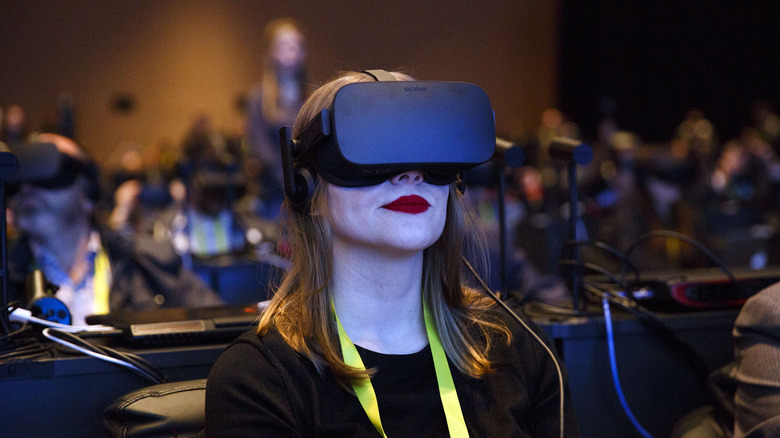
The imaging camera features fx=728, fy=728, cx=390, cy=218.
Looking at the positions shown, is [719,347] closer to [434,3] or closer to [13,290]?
[13,290]

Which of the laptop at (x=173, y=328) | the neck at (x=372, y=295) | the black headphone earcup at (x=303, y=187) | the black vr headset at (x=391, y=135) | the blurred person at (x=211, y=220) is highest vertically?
the black vr headset at (x=391, y=135)

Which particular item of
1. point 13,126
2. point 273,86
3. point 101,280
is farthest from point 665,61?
point 101,280

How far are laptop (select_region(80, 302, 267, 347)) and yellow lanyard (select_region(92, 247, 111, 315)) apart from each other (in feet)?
3.01

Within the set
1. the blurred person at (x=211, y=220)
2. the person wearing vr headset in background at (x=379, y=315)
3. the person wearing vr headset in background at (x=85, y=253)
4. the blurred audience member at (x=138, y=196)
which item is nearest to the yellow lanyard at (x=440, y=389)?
the person wearing vr headset in background at (x=379, y=315)

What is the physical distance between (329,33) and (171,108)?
1948 mm

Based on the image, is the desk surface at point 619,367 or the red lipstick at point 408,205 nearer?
the red lipstick at point 408,205

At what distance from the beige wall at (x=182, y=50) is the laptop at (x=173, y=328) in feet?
20.3

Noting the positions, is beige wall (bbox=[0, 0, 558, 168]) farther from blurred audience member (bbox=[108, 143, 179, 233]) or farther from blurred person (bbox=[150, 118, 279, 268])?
blurred person (bbox=[150, 118, 279, 268])

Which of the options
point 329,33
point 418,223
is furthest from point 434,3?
point 418,223

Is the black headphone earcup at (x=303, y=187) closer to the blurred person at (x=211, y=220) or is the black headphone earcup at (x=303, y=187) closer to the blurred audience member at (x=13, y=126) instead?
the blurred person at (x=211, y=220)

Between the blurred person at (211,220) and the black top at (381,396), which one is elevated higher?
the black top at (381,396)

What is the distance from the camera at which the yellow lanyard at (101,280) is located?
2289 millimetres

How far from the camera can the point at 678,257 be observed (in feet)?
16.3

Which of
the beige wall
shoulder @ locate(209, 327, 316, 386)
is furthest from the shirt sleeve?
the beige wall
